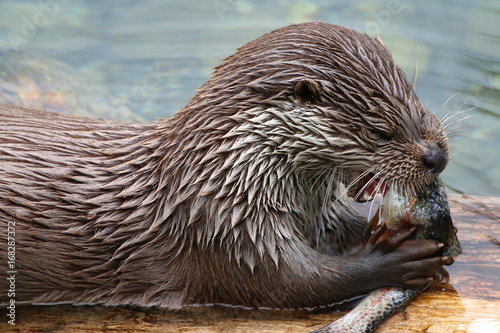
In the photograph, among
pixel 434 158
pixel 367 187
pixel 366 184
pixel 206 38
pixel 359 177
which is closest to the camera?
pixel 434 158

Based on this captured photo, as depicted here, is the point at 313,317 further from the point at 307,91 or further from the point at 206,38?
the point at 206,38

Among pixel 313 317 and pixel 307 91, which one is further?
pixel 313 317

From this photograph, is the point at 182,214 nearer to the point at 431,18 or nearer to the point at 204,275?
the point at 204,275

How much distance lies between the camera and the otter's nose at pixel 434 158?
304cm

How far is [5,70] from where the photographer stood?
5.88 meters

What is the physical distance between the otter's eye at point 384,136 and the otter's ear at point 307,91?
0.30 meters

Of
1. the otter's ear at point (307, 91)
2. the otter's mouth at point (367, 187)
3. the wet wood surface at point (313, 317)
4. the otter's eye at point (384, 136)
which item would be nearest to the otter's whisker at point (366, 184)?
the otter's mouth at point (367, 187)

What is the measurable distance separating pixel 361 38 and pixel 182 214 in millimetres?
1162

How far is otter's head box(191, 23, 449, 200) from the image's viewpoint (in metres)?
3.07

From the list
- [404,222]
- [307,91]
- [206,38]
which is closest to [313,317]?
[404,222]

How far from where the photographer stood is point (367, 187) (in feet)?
11.4

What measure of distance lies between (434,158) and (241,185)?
848 millimetres

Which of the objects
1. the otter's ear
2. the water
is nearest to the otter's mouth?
the otter's ear

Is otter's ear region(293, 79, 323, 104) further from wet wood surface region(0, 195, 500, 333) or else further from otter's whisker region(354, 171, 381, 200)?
wet wood surface region(0, 195, 500, 333)
